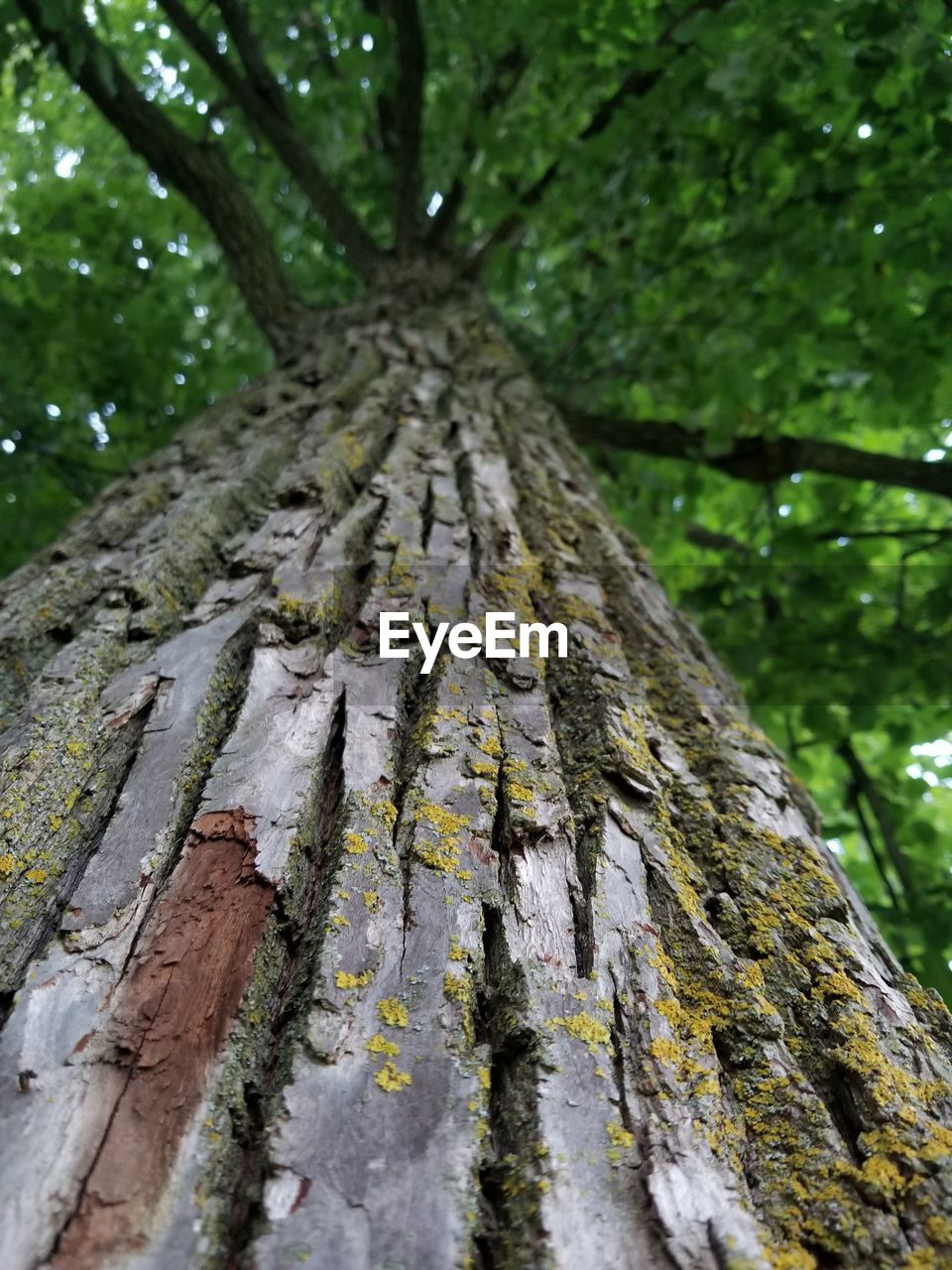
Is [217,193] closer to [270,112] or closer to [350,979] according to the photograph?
[270,112]

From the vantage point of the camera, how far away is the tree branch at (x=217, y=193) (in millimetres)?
3717

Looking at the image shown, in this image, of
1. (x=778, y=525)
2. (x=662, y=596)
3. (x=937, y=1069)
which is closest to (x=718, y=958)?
(x=937, y=1069)

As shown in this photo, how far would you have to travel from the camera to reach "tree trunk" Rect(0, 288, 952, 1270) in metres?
0.75

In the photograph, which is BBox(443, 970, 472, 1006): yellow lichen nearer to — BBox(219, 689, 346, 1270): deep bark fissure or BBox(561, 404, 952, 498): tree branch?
BBox(219, 689, 346, 1270): deep bark fissure

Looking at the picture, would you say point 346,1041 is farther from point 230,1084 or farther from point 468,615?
point 468,615

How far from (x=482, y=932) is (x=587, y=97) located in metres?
4.71

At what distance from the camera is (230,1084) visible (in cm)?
83

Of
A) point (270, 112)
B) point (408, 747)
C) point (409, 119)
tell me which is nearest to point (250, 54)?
point (270, 112)

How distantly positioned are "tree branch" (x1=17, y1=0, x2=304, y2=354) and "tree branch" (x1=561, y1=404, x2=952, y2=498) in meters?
1.47

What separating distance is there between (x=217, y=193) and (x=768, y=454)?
284cm

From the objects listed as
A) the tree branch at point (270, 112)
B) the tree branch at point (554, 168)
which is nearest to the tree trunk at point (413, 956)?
the tree branch at point (554, 168)

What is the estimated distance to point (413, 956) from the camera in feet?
3.14

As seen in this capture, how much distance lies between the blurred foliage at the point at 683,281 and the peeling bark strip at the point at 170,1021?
8.22 feet
